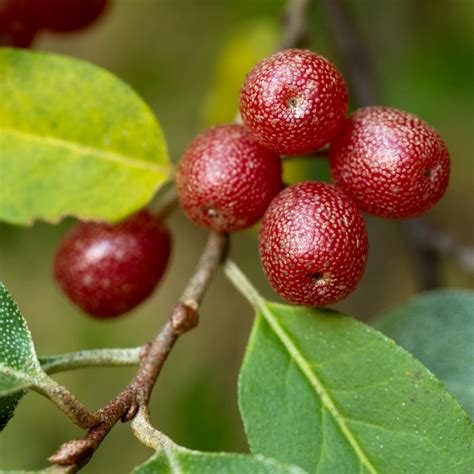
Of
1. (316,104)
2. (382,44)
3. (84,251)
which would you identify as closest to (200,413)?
(84,251)

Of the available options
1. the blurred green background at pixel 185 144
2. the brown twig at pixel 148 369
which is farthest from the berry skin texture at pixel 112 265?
the blurred green background at pixel 185 144

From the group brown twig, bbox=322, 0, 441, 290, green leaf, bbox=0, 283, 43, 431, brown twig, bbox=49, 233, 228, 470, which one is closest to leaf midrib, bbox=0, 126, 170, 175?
brown twig, bbox=49, 233, 228, 470

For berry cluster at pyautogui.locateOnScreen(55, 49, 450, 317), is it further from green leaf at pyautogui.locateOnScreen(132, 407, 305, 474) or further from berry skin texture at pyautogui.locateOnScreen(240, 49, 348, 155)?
green leaf at pyautogui.locateOnScreen(132, 407, 305, 474)

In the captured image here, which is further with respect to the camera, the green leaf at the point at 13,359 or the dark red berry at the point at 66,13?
the dark red berry at the point at 66,13

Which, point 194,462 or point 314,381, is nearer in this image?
point 194,462

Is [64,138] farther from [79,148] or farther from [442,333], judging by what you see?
[442,333]

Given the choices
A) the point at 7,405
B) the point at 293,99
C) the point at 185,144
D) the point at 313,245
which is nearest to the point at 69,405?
the point at 7,405

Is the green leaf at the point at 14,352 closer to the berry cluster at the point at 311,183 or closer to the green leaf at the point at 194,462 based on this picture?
the green leaf at the point at 194,462
